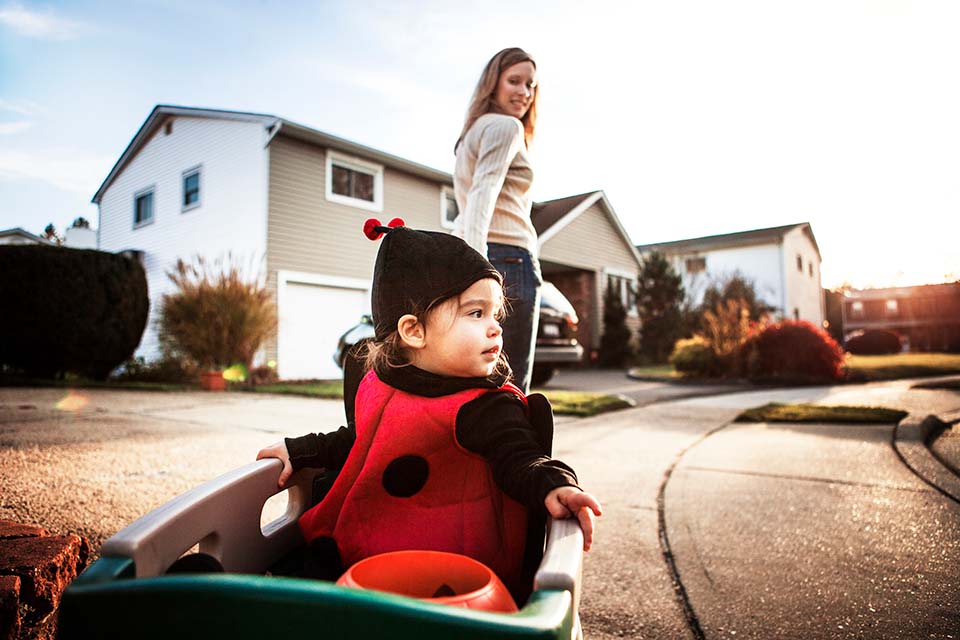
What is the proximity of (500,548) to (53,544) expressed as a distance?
104cm

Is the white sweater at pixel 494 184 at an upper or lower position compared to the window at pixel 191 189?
lower

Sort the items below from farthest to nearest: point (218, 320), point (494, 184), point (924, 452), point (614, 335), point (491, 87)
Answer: point (614, 335), point (218, 320), point (924, 452), point (491, 87), point (494, 184)

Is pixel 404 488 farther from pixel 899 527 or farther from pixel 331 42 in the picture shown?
pixel 331 42

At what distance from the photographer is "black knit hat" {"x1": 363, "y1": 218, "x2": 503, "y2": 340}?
142 centimetres

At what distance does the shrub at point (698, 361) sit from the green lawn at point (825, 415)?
598cm

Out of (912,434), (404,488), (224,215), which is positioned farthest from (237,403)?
(224,215)

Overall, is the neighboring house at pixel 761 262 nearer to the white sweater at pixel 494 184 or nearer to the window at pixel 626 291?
the window at pixel 626 291

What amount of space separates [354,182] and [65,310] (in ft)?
21.3

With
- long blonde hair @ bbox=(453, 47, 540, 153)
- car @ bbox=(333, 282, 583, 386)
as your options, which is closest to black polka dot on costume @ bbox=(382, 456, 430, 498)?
long blonde hair @ bbox=(453, 47, 540, 153)

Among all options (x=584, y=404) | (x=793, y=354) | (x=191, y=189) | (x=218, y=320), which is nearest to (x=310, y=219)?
(x=191, y=189)

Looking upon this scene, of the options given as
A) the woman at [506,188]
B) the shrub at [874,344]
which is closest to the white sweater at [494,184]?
the woman at [506,188]

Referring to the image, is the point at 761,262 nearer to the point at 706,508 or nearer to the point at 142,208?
the point at 142,208

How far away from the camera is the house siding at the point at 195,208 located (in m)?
12.1

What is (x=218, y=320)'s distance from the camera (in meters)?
9.49
